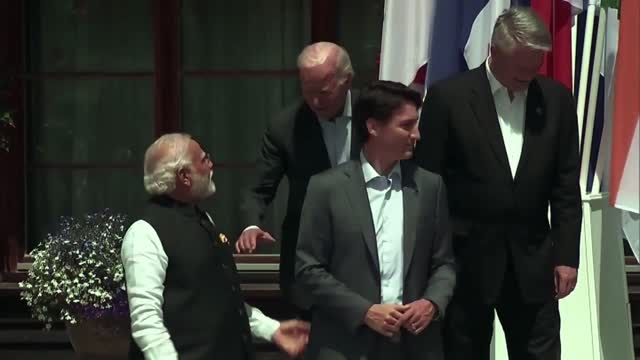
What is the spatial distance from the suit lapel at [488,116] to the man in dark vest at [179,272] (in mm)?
1075

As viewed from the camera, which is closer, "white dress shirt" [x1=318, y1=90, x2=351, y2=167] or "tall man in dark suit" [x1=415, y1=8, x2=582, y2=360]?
"tall man in dark suit" [x1=415, y1=8, x2=582, y2=360]

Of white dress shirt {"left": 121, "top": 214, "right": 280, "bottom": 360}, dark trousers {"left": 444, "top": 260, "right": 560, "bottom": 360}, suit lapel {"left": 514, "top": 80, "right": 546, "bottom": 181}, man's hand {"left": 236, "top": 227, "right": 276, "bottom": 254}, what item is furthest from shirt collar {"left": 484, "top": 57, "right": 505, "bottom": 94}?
white dress shirt {"left": 121, "top": 214, "right": 280, "bottom": 360}

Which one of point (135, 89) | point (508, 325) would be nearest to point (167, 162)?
point (508, 325)

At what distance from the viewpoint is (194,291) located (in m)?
4.19

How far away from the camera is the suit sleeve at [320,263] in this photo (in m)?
4.10

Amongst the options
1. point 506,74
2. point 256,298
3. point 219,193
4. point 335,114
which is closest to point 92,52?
point 219,193

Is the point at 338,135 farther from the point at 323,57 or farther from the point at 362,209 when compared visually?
the point at 362,209

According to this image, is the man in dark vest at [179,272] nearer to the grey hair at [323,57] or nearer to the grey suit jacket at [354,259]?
the grey suit jacket at [354,259]

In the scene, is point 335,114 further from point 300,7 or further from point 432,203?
point 300,7

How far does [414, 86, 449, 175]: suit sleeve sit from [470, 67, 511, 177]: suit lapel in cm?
12

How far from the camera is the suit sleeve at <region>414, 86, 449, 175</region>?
4789 mm

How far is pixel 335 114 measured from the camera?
16.6 feet

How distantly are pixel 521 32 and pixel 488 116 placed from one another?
1.19ft

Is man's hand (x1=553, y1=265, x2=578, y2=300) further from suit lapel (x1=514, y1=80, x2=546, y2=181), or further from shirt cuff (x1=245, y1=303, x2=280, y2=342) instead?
shirt cuff (x1=245, y1=303, x2=280, y2=342)
